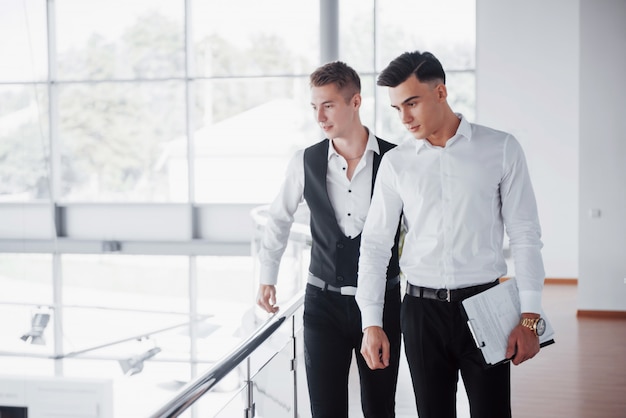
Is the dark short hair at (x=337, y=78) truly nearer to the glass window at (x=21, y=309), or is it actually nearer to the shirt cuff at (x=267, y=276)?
the shirt cuff at (x=267, y=276)

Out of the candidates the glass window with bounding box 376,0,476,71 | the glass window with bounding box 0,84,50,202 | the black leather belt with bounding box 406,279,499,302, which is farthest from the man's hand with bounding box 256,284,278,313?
the glass window with bounding box 376,0,476,71

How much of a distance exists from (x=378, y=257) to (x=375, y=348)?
24 cm

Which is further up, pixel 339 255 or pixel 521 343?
pixel 339 255

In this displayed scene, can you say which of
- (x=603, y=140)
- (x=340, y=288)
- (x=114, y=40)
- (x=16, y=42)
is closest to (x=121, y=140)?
(x=114, y=40)

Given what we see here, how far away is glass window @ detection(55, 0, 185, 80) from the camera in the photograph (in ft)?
35.4

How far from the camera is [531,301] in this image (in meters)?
1.81

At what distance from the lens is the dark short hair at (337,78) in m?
2.26

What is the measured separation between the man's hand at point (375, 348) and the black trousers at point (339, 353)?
0.35 meters

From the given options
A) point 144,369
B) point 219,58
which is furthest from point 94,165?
point 144,369

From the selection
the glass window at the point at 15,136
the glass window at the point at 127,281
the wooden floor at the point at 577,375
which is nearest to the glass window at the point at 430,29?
the wooden floor at the point at 577,375

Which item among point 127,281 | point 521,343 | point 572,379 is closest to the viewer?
point 521,343

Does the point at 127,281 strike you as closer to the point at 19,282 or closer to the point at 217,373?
the point at 19,282

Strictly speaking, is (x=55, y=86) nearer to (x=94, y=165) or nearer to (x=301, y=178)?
(x=94, y=165)

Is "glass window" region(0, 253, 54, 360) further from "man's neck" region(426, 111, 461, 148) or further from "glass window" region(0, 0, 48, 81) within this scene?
"man's neck" region(426, 111, 461, 148)
